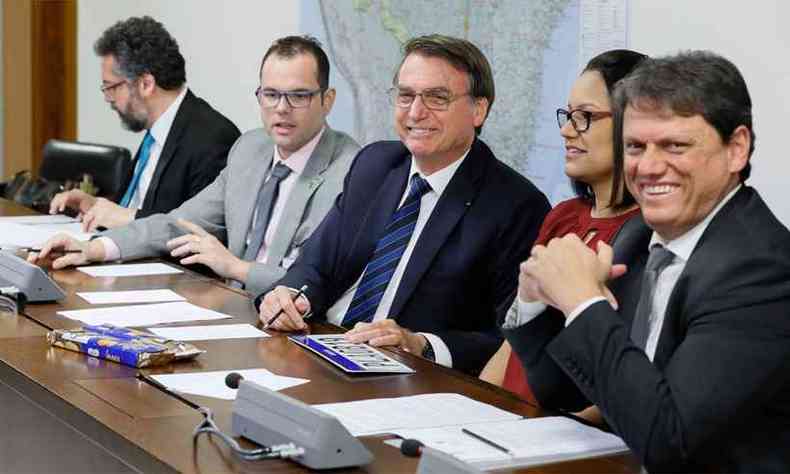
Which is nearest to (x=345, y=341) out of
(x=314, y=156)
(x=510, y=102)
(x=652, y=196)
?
(x=652, y=196)

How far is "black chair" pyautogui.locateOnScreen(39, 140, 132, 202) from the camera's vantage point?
20.0 ft

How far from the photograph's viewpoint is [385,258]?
3.59 m

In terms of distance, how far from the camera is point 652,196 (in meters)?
2.27

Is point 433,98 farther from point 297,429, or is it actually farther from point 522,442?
point 297,429

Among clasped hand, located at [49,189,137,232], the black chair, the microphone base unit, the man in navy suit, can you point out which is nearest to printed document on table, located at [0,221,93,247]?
clasped hand, located at [49,189,137,232]

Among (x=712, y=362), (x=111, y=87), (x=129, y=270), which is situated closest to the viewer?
(x=712, y=362)

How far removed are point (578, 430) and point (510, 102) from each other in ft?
8.59

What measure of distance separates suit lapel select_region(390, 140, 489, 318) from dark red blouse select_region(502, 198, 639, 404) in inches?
9.3

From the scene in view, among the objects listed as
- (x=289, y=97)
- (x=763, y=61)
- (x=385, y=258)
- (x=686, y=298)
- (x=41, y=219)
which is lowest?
(x=41, y=219)

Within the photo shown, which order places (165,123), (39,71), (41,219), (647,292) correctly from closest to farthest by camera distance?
(647,292), (41,219), (165,123), (39,71)

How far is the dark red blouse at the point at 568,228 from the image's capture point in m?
3.07

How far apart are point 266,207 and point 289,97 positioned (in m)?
0.39

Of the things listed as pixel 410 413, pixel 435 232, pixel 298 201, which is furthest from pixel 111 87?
pixel 410 413

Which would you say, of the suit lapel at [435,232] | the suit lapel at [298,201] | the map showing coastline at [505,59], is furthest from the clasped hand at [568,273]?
the map showing coastline at [505,59]
